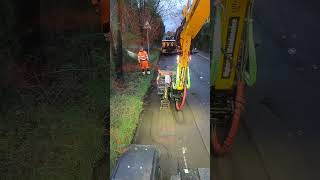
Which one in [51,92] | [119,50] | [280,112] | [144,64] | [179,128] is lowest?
[179,128]

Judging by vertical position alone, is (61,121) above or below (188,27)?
below

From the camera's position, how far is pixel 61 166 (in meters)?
2.34

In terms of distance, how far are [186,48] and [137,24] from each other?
19.9 inches

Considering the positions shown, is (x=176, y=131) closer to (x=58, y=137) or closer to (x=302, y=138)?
(x=302, y=138)

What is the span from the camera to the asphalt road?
2.64m

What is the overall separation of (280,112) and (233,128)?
1.17 meters

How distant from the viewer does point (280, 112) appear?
3.17 meters

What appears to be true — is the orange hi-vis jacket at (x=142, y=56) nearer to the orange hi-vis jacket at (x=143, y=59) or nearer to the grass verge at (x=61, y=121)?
the orange hi-vis jacket at (x=143, y=59)

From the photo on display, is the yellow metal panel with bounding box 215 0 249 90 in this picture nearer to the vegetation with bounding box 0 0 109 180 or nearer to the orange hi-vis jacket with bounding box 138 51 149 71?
the vegetation with bounding box 0 0 109 180

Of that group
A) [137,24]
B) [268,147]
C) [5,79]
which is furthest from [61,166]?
[137,24]

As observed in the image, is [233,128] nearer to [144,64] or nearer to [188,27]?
[188,27]

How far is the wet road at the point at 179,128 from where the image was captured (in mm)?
3000

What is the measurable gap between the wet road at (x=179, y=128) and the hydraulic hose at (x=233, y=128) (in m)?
0.50

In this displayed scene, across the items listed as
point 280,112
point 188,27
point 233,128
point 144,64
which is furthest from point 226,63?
point 144,64
